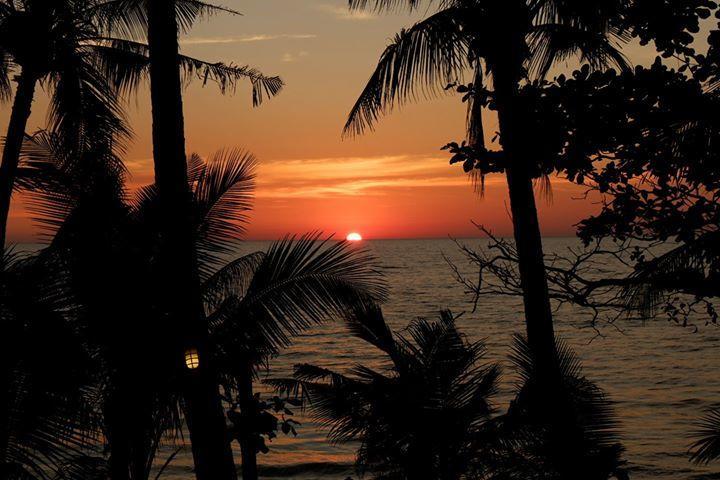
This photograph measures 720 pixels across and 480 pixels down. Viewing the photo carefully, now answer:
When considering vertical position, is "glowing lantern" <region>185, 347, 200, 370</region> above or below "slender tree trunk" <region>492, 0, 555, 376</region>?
below

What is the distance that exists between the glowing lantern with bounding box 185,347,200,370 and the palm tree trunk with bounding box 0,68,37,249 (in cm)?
371

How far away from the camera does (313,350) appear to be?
3891cm

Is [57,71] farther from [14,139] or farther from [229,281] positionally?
[229,281]

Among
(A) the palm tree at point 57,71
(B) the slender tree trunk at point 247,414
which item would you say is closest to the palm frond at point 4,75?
(A) the palm tree at point 57,71

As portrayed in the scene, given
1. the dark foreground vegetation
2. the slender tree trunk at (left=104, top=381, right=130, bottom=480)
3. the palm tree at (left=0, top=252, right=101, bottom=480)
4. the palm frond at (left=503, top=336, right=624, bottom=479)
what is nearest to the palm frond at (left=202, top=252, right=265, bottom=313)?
the dark foreground vegetation

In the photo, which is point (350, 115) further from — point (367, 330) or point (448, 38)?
point (367, 330)

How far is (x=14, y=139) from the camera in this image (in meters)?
9.98

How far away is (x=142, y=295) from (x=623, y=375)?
27644 millimetres

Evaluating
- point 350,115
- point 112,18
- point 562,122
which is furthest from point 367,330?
point 112,18

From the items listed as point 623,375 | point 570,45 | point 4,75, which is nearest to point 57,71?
point 4,75

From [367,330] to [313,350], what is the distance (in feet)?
103

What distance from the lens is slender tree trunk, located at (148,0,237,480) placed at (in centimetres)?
716

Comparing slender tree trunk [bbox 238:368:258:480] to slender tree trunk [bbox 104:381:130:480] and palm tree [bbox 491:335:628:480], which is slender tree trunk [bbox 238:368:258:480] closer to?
slender tree trunk [bbox 104:381:130:480]

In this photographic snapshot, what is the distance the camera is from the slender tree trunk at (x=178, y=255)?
716 cm
